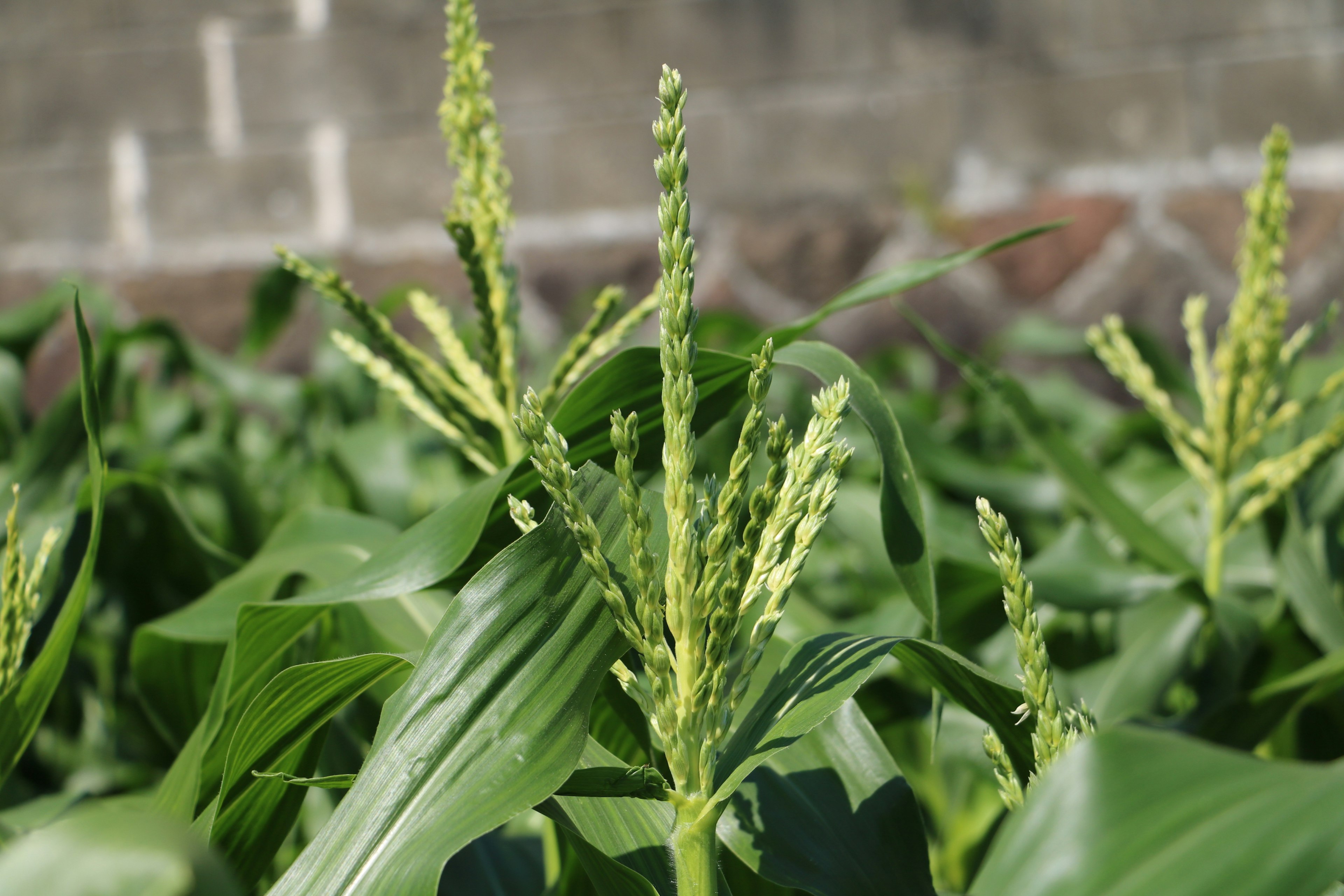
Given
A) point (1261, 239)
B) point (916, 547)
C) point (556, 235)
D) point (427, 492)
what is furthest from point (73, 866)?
point (556, 235)

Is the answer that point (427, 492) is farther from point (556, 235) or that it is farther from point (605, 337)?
point (556, 235)

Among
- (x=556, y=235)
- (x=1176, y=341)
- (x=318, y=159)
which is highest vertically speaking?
(x=318, y=159)

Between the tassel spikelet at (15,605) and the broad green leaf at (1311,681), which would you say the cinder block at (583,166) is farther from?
the tassel spikelet at (15,605)

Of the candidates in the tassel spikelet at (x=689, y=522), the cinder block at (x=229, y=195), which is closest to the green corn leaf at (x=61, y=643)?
the tassel spikelet at (x=689, y=522)

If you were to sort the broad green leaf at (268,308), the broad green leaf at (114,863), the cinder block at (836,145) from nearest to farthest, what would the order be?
the broad green leaf at (114,863) → the broad green leaf at (268,308) → the cinder block at (836,145)

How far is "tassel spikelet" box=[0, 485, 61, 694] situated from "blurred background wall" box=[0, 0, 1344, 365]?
2.05 meters

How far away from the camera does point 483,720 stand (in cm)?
30

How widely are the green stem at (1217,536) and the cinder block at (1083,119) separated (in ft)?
6.10

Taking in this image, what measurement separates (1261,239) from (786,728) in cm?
48

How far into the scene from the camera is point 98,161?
2564 millimetres

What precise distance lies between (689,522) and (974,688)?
0.14m

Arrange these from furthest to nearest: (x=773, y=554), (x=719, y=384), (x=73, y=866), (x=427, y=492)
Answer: (x=427, y=492) → (x=719, y=384) → (x=773, y=554) → (x=73, y=866)

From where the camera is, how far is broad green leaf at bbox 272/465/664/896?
275 millimetres

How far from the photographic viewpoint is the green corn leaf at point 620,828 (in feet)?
1.02
